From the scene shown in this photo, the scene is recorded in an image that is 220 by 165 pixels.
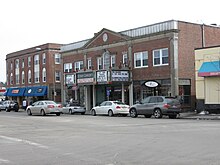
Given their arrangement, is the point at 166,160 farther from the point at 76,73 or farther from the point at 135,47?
the point at 76,73

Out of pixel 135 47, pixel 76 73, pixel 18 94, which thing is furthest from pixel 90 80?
pixel 18 94

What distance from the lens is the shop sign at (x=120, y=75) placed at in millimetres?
36938

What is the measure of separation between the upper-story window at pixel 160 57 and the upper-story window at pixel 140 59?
1218 millimetres

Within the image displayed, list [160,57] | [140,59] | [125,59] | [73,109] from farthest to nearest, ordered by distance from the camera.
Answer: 1. [125,59]
2. [140,59]
3. [73,109]
4. [160,57]

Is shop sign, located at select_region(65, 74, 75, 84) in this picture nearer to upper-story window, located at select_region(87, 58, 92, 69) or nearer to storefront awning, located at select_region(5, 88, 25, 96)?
upper-story window, located at select_region(87, 58, 92, 69)

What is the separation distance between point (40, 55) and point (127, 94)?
76.2 feet

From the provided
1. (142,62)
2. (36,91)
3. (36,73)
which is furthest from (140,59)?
(36,73)

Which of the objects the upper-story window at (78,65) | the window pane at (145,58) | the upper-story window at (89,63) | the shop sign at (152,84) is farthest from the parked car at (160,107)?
the upper-story window at (78,65)

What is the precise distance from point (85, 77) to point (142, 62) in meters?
6.98

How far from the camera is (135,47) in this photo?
37562 mm

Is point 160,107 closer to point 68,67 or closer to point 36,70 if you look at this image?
point 68,67

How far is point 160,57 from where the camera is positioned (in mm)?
35031

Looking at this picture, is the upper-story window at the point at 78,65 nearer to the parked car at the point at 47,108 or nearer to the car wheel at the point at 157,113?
the parked car at the point at 47,108

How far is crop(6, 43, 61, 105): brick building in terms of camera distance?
5591 cm
